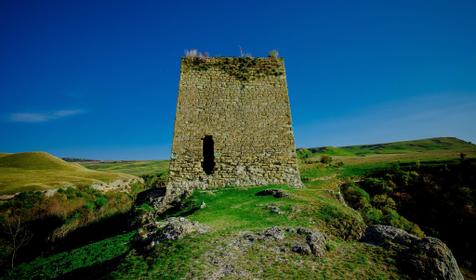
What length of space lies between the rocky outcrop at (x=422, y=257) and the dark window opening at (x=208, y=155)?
9911 mm

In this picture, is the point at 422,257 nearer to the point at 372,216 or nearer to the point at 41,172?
the point at 372,216

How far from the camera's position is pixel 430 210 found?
18031 mm

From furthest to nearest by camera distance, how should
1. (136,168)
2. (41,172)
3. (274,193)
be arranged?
(136,168), (41,172), (274,193)

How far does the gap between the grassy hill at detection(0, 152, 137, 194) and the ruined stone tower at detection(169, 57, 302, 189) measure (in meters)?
39.4

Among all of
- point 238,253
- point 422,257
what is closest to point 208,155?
point 238,253

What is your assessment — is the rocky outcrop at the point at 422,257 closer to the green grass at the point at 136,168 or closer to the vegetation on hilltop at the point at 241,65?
the vegetation on hilltop at the point at 241,65

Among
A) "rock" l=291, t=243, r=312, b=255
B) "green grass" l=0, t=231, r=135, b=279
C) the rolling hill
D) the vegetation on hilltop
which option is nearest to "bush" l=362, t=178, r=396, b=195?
the rolling hill

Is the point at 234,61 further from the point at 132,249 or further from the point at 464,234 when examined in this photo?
the point at 464,234

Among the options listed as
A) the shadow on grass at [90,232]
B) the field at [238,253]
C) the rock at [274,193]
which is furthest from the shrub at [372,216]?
the shadow on grass at [90,232]

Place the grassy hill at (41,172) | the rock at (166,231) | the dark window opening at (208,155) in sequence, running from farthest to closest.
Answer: the grassy hill at (41,172), the dark window opening at (208,155), the rock at (166,231)

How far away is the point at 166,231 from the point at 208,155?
26.2 feet

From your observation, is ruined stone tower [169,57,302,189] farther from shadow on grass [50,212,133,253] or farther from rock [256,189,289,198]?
shadow on grass [50,212,133,253]

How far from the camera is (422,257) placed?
699cm

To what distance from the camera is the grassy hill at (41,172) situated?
50.2 m
